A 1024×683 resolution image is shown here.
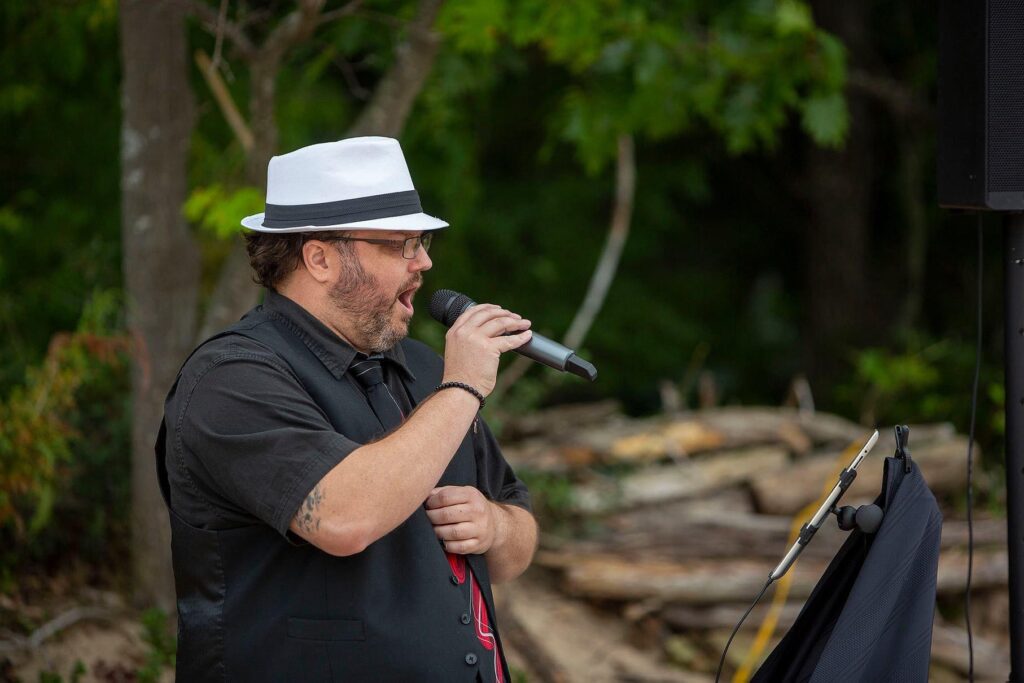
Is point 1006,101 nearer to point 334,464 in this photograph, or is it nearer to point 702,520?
point 334,464

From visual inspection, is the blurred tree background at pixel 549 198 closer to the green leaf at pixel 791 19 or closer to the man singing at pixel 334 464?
the green leaf at pixel 791 19

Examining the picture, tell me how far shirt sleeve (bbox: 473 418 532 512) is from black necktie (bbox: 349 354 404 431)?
280mm

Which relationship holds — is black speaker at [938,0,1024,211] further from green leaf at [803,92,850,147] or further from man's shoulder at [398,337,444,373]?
green leaf at [803,92,850,147]

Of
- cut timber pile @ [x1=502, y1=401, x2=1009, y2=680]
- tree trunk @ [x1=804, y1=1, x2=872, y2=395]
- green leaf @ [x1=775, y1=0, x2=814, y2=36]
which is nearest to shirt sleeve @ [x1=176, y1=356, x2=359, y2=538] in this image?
cut timber pile @ [x1=502, y1=401, x2=1009, y2=680]

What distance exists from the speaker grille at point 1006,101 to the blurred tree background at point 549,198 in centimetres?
208

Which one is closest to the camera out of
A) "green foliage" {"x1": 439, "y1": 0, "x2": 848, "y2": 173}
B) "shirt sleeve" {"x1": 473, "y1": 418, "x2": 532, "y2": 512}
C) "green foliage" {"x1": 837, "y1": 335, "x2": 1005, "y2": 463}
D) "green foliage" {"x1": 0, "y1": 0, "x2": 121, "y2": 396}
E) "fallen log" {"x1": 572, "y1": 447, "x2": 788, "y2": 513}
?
"shirt sleeve" {"x1": 473, "y1": 418, "x2": 532, "y2": 512}

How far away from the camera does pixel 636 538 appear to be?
548 cm

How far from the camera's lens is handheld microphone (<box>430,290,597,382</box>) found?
2.22m

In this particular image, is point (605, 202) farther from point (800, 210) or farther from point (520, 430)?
point (520, 430)

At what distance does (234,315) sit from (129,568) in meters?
1.37

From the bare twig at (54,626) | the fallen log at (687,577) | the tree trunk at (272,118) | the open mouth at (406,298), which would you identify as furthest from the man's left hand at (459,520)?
the fallen log at (687,577)

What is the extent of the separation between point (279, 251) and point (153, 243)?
88.7 inches

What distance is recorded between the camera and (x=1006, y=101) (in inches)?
104

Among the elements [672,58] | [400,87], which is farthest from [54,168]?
[672,58]
